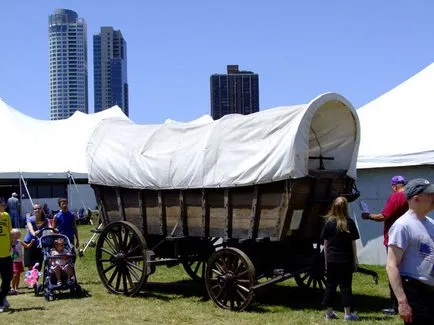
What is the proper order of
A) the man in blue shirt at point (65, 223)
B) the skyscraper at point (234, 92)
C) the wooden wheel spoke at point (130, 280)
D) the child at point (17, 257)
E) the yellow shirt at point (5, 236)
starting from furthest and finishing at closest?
the skyscraper at point (234, 92), the man in blue shirt at point (65, 223), the child at point (17, 257), the wooden wheel spoke at point (130, 280), the yellow shirt at point (5, 236)

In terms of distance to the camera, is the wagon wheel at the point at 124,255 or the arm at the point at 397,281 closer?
the arm at the point at 397,281

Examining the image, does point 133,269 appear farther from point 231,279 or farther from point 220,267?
point 231,279

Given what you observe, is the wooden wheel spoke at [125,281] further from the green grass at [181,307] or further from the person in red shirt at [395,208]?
the person in red shirt at [395,208]

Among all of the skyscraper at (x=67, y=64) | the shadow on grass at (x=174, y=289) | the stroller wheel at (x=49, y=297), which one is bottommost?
the shadow on grass at (x=174, y=289)

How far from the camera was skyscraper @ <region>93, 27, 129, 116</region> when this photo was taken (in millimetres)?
165250

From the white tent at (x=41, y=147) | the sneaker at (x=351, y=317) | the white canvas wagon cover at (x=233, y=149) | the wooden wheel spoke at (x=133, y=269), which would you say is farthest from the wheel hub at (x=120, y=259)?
the white tent at (x=41, y=147)

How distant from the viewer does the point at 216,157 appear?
10055mm

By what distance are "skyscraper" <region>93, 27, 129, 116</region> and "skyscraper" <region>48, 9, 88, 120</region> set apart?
4224 millimetres

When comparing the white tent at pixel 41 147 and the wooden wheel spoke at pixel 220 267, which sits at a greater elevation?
the white tent at pixel 41 147

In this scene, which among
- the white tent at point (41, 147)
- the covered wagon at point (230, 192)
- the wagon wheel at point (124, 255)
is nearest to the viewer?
the covered wagon at point (230, 192)

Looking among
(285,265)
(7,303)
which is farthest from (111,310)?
(285,265)

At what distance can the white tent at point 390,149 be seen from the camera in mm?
12773

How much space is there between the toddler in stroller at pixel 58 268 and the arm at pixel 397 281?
7.41 meters

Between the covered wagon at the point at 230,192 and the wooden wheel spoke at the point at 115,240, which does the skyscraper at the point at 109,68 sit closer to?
the covered wagon at the point at 230,192
